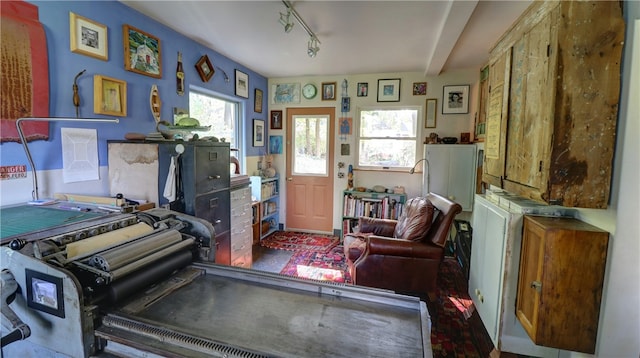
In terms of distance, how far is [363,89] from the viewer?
4328 millimetres

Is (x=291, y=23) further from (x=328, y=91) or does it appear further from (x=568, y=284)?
(x=568, y=284)

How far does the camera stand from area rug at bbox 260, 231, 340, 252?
4.04 m

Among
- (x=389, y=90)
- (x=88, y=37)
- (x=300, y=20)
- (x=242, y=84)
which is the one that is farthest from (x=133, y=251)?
(x=389, y=90)

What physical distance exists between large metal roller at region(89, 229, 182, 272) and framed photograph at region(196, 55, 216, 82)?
2.26 metres

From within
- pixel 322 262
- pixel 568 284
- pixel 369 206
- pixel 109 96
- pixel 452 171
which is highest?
pixel 109 96

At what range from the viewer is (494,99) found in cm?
219

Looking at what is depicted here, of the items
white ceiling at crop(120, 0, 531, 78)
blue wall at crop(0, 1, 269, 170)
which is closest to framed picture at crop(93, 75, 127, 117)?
blue wall at crop(0, 1, 269, 170)

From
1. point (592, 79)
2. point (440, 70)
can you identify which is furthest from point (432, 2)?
point (440, 70)

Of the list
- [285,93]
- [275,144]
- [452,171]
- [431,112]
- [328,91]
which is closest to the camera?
[452,171]

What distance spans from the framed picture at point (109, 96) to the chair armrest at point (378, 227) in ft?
7.97

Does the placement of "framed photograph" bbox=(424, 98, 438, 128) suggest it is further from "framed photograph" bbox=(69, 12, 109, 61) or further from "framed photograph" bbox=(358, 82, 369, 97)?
"framed photograph" bbox=(69, 12, 109, 61)

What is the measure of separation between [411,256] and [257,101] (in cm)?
307

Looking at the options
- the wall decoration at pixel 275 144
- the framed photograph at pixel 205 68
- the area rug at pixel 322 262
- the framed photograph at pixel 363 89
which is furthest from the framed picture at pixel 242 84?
the area rug at pixel 322 262

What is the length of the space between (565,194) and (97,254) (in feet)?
6.31
